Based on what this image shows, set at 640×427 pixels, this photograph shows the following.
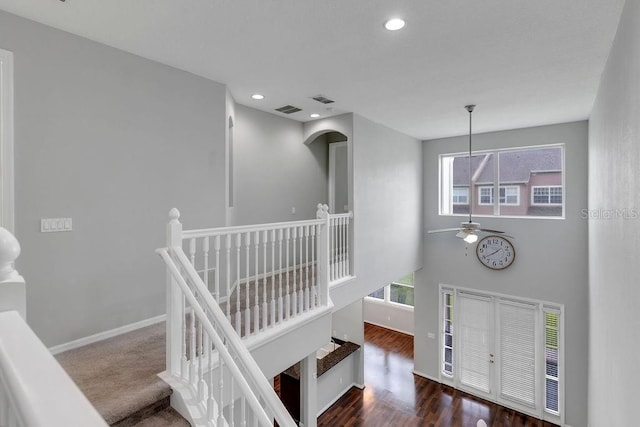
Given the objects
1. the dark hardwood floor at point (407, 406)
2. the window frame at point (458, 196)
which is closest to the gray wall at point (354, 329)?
the dark hardwood floor at point (407, 406)

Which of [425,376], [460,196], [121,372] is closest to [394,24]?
[121,372]

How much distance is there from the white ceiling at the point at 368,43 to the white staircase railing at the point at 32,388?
227 centimetres

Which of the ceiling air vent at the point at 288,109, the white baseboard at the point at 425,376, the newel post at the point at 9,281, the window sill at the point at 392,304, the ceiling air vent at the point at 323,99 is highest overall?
the ceiling air vent at the point at 288,109

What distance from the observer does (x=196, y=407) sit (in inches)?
82.6

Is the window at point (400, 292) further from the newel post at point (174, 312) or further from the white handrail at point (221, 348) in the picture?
the white handrail at point (221, 348)

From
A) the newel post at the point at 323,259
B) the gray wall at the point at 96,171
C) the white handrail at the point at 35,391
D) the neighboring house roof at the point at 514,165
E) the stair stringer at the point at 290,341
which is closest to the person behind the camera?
the white handrail at the point at 35,391

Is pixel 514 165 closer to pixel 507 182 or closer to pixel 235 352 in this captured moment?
pixel 507 182

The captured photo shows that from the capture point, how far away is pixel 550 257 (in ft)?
19.0

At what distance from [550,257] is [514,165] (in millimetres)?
1830

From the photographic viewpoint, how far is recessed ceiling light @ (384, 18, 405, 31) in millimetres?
2445

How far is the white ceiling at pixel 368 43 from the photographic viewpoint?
2.32 m

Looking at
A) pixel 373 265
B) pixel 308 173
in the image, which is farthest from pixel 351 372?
pixel 308 173

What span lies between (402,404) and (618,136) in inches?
230

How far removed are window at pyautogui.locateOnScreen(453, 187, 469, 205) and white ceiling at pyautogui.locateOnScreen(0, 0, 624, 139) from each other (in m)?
2.73
